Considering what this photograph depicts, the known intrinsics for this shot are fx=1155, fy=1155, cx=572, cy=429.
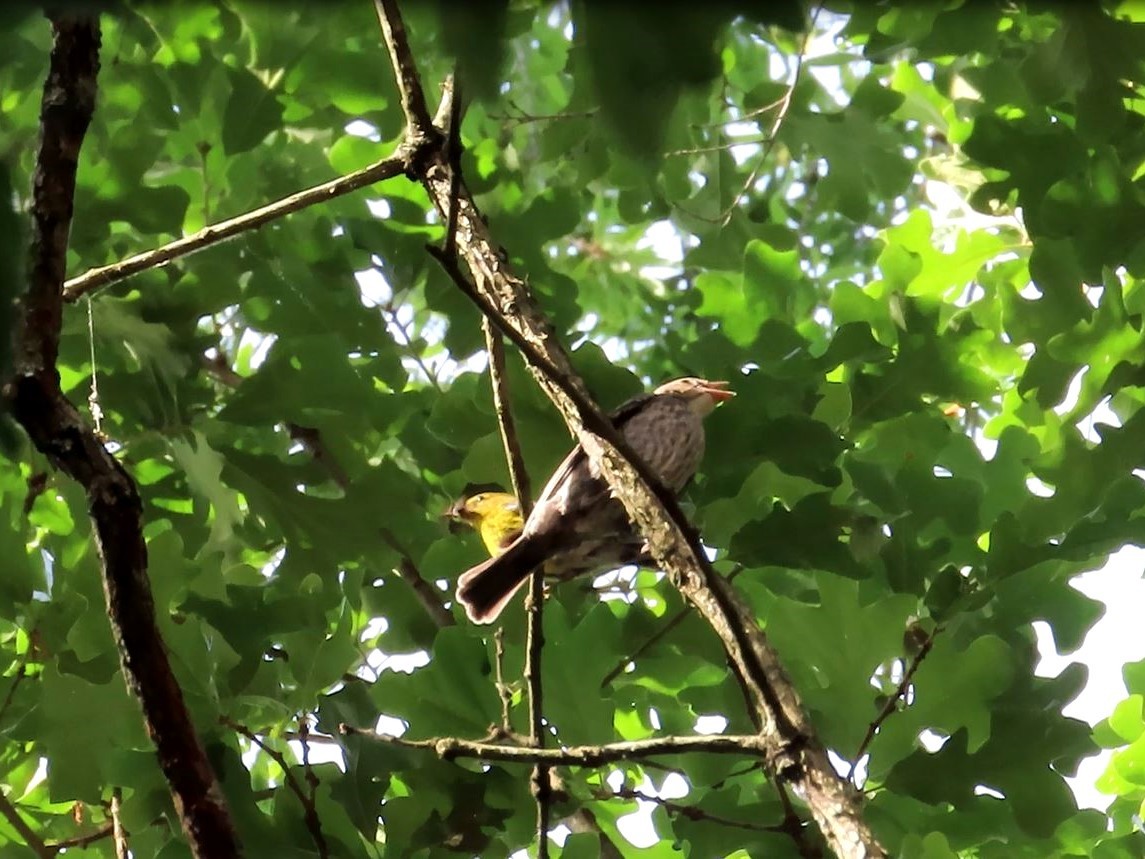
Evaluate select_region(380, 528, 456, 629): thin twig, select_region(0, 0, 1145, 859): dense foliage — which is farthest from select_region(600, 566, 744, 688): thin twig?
select_region(380, 528, 456, 629): thin twig

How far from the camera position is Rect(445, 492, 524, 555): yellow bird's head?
2602 mm

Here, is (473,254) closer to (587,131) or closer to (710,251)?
(587,131)

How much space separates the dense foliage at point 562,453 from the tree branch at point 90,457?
0.34ft

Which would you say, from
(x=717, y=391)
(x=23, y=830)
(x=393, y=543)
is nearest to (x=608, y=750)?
(x=23, y=830)

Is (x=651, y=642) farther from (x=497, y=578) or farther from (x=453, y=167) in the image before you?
(x=453, y=167)

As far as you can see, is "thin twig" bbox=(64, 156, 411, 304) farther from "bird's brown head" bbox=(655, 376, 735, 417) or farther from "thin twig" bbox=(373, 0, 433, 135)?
"bird's brown head" bbox=(655, 376, 735, 417)

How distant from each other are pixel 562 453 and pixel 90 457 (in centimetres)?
122

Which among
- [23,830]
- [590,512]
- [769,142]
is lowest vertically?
[23,830]

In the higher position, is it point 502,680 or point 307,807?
point 502,680

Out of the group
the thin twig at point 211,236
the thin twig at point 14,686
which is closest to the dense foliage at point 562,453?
the thin twig at point 14,686

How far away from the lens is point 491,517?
265 centimetres

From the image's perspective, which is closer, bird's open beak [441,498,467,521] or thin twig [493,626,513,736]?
thin twig [493,626,513,736]

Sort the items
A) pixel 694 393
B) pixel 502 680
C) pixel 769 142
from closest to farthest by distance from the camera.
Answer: pixel 502 680 < pixel 769 142 < pixel 694 393

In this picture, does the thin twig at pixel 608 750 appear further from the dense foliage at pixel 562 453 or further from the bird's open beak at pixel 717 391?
the bird's open beak at pixel 717 391
